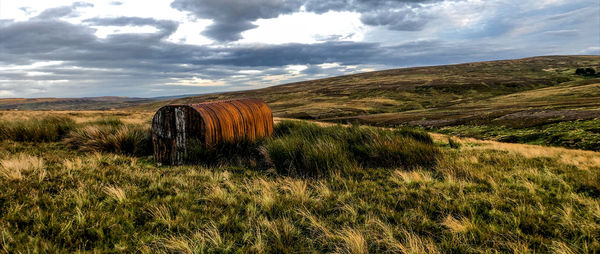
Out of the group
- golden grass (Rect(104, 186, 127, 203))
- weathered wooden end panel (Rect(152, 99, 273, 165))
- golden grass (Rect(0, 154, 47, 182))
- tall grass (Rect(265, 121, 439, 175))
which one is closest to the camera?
golden grass (Rect(104, 186, 127, 203))

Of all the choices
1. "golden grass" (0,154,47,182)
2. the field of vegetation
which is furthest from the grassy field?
"golden grass" (0,154,47,182)

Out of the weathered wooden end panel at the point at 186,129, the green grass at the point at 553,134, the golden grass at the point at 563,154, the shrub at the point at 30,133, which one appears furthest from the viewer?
the green grass at the point at 553,134

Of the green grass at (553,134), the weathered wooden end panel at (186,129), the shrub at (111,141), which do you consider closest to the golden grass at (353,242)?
the weathered wooden end panel at (186,129)

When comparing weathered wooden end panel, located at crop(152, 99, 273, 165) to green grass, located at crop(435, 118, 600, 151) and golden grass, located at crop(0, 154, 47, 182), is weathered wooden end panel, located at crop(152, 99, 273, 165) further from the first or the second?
green grass, located at crop(435, 118, 600, 151)

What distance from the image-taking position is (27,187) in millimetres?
3369

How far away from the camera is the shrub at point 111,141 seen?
695 cm

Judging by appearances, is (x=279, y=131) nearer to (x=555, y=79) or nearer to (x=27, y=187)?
(x=27, y=187)

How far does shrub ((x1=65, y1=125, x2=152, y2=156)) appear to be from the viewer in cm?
695

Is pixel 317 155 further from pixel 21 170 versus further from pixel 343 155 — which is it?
pixel 21 170

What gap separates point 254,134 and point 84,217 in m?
5.57

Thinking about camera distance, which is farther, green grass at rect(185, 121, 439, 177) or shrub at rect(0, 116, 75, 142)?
shrub at rect(0, 116, 75, 142)

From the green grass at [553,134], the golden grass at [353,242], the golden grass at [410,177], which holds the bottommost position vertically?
the green grass at [553,134]

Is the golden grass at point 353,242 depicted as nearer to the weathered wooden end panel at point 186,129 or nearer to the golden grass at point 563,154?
the weathered wooden end panel at point 186,129

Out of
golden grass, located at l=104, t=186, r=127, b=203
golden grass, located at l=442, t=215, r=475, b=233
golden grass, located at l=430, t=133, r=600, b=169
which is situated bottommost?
golden grass, located at l=430, t=133, r=600, b=169
